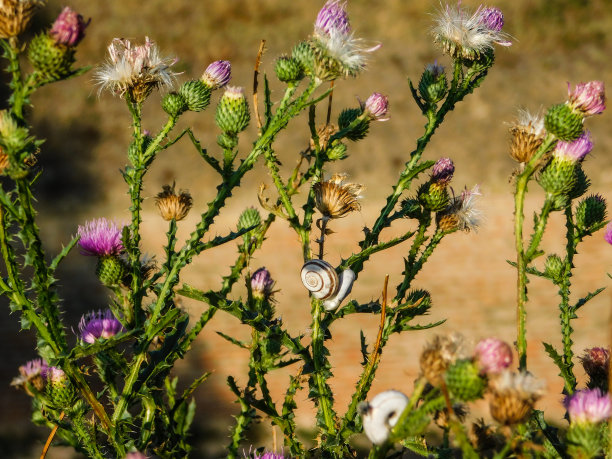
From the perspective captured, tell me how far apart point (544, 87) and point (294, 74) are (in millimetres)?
7417

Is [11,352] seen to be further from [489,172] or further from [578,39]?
[578,39]

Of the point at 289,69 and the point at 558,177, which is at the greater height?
the point at 289,69

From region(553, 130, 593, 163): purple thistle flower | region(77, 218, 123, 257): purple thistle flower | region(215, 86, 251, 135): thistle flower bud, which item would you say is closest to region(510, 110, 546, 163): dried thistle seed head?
region(553, 130, 593, 163): purple thistle flower

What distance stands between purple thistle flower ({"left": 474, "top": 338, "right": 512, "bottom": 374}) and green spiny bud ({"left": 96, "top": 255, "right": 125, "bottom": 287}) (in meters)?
0.67

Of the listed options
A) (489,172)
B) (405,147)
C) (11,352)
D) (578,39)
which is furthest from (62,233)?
(578,39)

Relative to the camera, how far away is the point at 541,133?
4.32ft

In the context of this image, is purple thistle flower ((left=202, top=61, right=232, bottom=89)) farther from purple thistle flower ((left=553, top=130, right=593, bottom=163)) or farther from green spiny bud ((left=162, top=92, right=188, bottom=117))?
purple thistle flower ((left=553, top=130, right=593, bottom=163))

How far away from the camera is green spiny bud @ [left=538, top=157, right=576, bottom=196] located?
3.95ft

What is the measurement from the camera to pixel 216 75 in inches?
53.9

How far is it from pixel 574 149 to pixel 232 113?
548mm

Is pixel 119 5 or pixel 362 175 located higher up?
pixel 119 5

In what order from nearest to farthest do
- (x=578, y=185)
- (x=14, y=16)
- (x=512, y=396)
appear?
(x=512, y=396) < (x=14, y=16) < (x=578, y=185)

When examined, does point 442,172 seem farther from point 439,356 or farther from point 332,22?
point 439,356

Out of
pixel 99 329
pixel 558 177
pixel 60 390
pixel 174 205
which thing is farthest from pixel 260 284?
pixel 558 177
